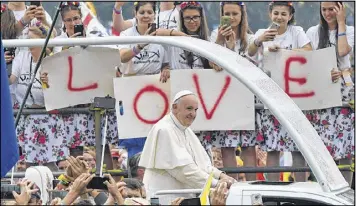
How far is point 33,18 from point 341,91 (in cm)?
333

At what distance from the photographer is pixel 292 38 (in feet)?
59.2

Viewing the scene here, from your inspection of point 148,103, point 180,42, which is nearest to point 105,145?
point 148,103

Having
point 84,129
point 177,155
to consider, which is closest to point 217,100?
point 84,129

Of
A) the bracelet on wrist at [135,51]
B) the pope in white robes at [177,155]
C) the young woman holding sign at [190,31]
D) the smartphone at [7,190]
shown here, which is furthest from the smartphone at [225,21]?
the smartphone at [7,190]

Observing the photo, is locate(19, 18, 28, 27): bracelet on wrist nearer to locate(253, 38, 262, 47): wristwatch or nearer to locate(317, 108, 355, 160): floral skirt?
locate(253, 38, 262, 47): wristwatch

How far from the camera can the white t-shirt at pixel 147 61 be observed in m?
17.8

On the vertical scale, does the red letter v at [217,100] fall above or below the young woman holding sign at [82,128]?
above

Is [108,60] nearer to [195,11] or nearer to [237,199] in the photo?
[195,11]

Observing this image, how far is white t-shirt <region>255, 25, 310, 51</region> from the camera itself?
1797 cm

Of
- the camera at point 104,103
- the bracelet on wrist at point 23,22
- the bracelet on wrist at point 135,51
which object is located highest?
the bracelet on wrist at point 23,22

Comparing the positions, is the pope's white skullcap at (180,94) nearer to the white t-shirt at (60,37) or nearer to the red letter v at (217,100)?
the red letter v at (217,100)

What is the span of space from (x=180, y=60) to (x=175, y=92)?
472 mm

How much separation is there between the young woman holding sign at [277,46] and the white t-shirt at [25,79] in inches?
88.3

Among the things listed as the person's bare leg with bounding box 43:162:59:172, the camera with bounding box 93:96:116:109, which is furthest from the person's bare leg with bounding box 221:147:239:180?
the person's bare leg with bounding box 43:162:59:172
